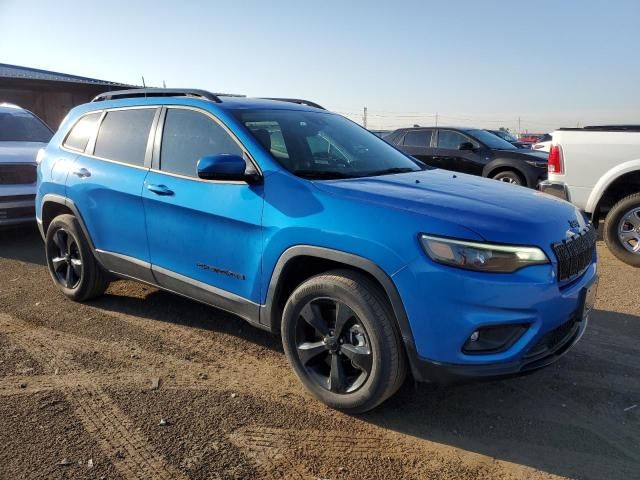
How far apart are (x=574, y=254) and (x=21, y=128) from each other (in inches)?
325

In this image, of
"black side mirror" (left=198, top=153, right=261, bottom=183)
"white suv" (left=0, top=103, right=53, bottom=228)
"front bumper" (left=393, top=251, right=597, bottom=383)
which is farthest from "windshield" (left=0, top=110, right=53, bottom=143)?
"front bumper" (left=393, top=251, right=597, bottom=383)

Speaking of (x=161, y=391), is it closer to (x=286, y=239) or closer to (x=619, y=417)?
(x=286, y=239)

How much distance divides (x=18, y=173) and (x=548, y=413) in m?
7.04

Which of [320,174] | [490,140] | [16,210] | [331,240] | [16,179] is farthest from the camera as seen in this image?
[490,140]

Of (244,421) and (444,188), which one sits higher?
(444,188)

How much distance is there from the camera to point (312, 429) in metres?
2.88

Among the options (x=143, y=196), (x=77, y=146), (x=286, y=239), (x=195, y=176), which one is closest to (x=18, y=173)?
(x=77, y=146)

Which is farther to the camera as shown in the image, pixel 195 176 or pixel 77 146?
pixel 77 146

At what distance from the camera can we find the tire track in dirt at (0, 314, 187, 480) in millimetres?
2527

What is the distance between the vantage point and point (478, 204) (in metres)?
2.85

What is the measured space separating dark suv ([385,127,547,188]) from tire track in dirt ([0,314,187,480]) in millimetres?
7787

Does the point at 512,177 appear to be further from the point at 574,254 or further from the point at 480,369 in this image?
the point at 480,369

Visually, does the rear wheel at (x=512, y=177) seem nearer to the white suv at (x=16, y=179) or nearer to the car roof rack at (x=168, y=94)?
the car roof rack at (x=168, y=94)

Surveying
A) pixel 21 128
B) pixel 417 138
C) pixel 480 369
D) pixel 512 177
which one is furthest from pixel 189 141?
pixel 417 138
